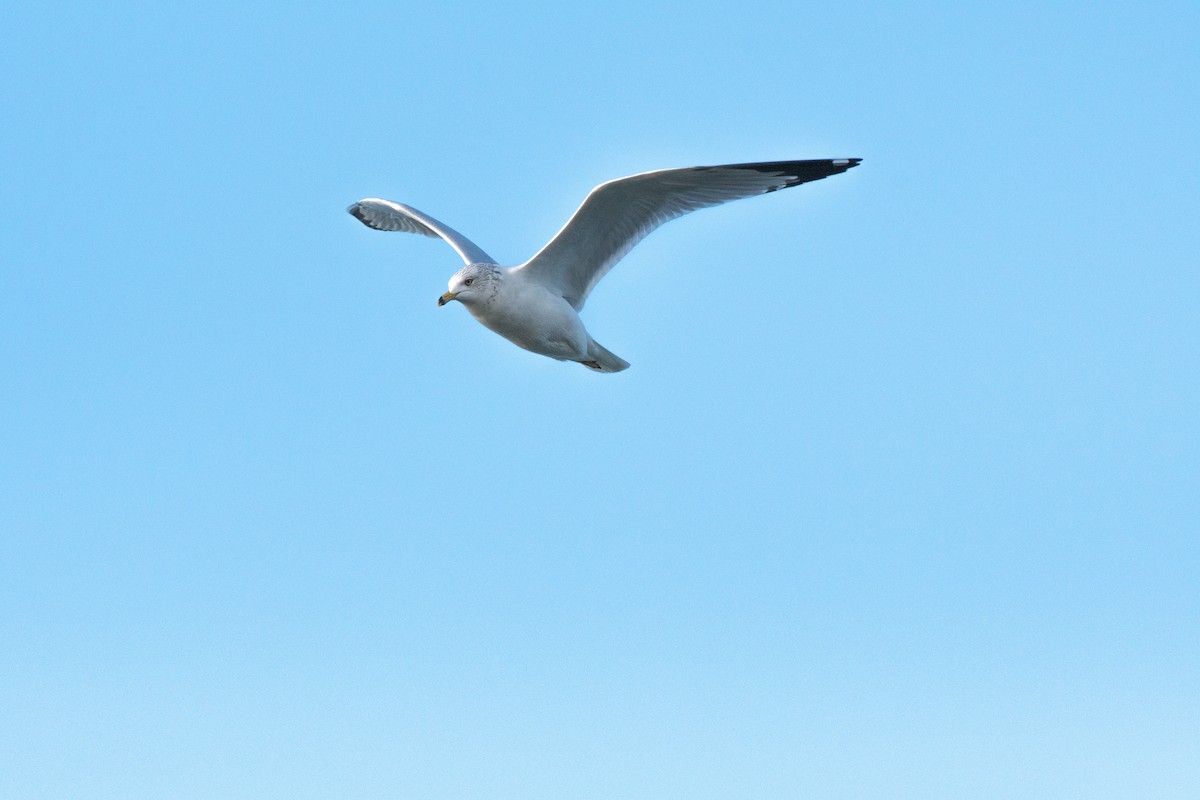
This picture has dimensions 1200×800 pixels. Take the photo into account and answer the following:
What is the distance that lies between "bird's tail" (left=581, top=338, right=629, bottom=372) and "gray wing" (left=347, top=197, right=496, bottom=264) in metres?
1.01

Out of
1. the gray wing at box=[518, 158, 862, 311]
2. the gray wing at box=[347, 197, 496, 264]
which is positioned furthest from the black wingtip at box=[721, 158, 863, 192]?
the gray wing at box=[347, 197, 496, 264]

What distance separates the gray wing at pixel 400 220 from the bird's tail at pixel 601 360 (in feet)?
3.31

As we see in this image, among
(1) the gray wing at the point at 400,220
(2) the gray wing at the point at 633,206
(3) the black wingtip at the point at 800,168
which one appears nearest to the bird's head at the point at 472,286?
(2) the gray wing at the point at 633,206

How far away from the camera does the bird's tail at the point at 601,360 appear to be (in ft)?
27.2

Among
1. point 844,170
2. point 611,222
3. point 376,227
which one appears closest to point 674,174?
point 611,222

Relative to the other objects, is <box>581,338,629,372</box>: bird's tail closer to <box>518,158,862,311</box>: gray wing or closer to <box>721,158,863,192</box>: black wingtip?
<box>518,158,862,311</box>: gray wing

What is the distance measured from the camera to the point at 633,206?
782 cm

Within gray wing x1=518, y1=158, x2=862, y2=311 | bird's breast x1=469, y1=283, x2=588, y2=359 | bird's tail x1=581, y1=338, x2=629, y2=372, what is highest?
gray wing x1=518, y1=158, x2=862, y2=311

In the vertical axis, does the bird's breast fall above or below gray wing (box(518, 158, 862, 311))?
below

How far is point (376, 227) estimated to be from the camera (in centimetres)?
1065

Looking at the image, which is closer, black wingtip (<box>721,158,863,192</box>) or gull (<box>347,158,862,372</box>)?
gull (<box>347,158,862,372</box>)

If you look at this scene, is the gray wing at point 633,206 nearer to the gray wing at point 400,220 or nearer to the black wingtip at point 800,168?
the black wingtip at point 800,168

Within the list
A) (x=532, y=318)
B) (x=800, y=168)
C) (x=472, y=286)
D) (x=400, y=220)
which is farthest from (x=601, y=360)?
(x=400, y=220)

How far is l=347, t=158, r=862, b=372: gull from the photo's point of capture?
24.9 ft
